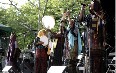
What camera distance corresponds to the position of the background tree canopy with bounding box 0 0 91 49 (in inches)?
851

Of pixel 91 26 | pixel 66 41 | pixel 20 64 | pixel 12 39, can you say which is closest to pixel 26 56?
pixel 20 64

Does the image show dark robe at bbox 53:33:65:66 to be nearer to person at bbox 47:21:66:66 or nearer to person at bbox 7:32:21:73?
person at bbox 47:21:66:66

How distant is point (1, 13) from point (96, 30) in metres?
23.3

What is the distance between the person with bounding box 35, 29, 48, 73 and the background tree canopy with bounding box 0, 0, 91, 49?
11.7 metres

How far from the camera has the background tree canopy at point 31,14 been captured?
2162cm

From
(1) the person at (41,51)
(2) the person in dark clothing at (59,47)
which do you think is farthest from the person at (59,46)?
(1) the person at (41,51)

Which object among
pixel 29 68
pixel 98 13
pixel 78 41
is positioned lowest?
pixel 29 68

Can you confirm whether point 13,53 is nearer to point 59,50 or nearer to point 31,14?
point 59,50

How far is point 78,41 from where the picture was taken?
871 cm

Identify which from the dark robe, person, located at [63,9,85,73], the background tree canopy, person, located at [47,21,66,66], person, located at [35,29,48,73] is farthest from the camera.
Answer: the background tree canopy

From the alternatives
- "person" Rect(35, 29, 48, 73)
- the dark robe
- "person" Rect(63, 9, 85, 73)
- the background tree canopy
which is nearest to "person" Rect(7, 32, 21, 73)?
the dark robe

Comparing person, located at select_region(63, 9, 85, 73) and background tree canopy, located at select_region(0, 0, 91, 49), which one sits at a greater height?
background tree canopy, located at select_region(0, 0, 91, 49)

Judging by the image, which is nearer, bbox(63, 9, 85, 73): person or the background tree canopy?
bbox(63, 9, 85, 73): person

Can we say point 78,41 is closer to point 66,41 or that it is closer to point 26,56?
point 66,41
